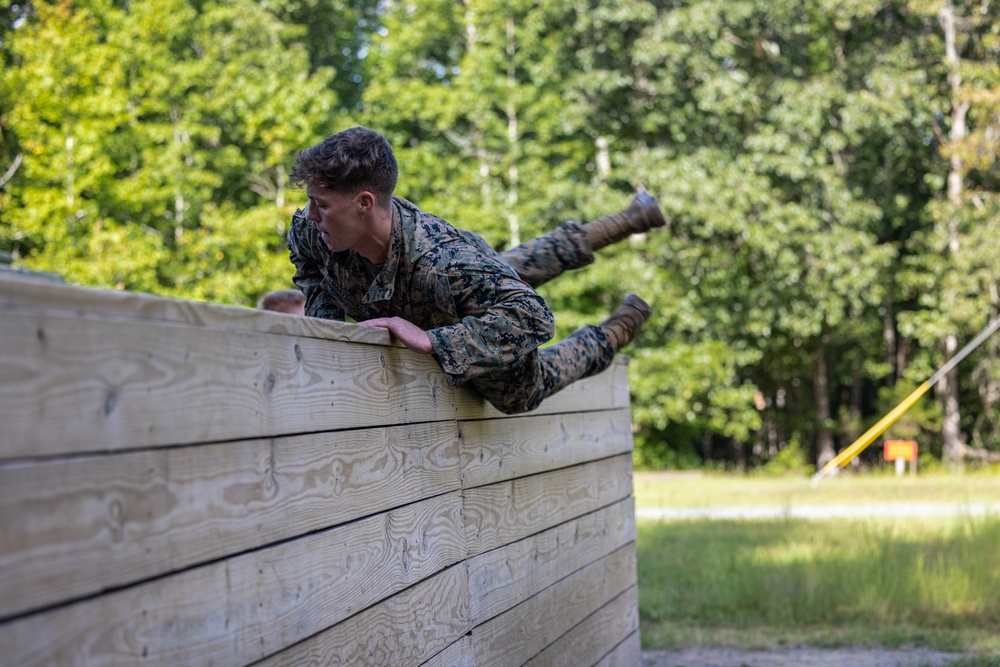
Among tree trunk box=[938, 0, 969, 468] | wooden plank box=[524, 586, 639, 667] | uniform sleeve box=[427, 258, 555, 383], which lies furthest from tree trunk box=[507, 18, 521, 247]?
uniform sleeve box=[427, 258, 555, 383]

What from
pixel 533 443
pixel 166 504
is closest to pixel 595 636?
pixel 533 443

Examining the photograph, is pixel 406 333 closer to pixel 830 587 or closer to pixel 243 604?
pixel 243 604

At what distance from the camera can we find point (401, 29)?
76.4ft

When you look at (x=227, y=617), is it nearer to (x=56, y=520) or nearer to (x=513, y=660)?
(x=56, y=520)

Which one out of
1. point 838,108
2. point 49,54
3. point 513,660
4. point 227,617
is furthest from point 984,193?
point 227,617

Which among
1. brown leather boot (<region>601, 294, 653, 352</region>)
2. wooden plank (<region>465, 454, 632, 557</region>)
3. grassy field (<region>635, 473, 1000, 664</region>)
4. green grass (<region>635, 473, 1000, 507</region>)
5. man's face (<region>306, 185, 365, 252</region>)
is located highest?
man's face (<region>306, 185, 365, 252</region>)

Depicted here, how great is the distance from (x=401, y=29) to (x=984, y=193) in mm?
11787

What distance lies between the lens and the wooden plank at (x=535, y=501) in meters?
3.03

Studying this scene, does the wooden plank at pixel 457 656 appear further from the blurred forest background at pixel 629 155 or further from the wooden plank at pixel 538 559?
the blurred forest background at pixel 629 155

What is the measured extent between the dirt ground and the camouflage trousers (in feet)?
7.29

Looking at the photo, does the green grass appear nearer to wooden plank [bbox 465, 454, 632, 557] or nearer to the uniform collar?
wooden plank [bbox 465, 454, 632, 557]

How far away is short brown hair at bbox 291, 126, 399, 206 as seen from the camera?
279cm

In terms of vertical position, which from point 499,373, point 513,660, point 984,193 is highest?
point 984,193

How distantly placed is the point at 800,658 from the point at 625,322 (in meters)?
2.31
